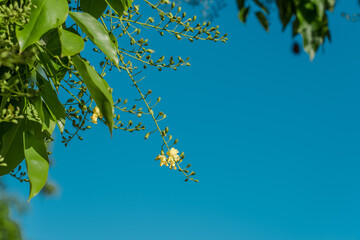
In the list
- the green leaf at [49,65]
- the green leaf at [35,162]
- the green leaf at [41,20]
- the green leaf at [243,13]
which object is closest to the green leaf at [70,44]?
the green leaf at [41,20]

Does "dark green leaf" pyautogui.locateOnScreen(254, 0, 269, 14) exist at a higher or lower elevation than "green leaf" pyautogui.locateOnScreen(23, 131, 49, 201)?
higher

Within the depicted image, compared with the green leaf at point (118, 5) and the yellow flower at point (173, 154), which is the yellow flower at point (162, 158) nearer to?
the yellow flower at point (173, 154)

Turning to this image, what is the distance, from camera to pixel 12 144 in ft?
4.44

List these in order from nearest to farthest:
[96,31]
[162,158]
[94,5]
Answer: [96,31]
[94,5]
[162,158]

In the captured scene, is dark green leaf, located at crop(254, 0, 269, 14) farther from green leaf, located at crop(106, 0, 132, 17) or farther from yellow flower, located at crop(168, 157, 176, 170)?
yellow flower, located at crop(168, 157, 176, 170)

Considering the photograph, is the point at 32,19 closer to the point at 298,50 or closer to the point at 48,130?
the point at 48,130

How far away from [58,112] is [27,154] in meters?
0.14

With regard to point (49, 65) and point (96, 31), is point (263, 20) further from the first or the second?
point (49, 65)

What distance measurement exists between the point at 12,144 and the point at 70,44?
1.16ft

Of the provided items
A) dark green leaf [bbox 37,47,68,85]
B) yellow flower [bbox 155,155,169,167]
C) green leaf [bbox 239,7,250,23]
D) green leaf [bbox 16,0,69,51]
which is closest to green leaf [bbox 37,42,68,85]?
dark green leaf [bbox 37,47,68,85]

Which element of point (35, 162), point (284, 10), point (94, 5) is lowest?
point (35, 162)

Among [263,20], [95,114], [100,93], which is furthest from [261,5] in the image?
[95,114]

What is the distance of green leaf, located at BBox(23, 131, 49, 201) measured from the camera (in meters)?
1.24

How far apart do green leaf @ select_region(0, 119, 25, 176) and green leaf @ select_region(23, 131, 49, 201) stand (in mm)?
54
